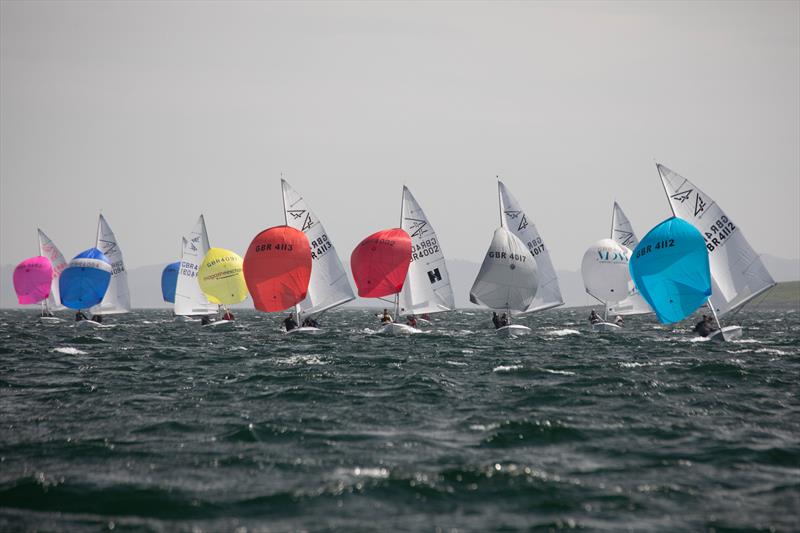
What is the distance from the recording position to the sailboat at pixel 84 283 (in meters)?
59.8

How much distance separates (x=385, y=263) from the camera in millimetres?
46531

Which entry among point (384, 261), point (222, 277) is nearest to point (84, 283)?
point (222, 277)

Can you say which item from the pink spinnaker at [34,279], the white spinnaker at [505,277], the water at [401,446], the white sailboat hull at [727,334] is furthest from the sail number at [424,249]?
the pink spinnaker at [34,279]

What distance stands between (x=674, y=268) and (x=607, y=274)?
17929 mm

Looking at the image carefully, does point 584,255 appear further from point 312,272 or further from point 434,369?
point 434,369

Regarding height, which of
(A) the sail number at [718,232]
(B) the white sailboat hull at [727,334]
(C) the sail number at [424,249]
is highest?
(C) the sail number at [424,249]

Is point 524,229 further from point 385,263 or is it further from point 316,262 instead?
point 316,262

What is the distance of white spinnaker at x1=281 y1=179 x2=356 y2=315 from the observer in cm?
4597

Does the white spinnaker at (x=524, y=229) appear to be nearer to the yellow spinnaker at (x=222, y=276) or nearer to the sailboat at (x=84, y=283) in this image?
the yellow spinnaker at (x=222, y=276)

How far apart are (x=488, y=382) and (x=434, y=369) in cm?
380

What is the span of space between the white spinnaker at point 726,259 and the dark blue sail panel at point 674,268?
160 centimetres

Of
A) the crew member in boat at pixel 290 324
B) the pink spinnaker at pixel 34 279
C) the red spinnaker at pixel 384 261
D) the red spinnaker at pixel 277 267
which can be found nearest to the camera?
the red spinnaker at pixel 277 267

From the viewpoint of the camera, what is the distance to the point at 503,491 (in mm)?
11414

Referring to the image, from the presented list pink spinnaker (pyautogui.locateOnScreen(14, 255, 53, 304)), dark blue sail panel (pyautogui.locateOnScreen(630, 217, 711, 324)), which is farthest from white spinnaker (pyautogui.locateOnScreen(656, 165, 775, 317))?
pink spinnaker (pyautogui.locateOnScreen(14, 255, 53, 304))
